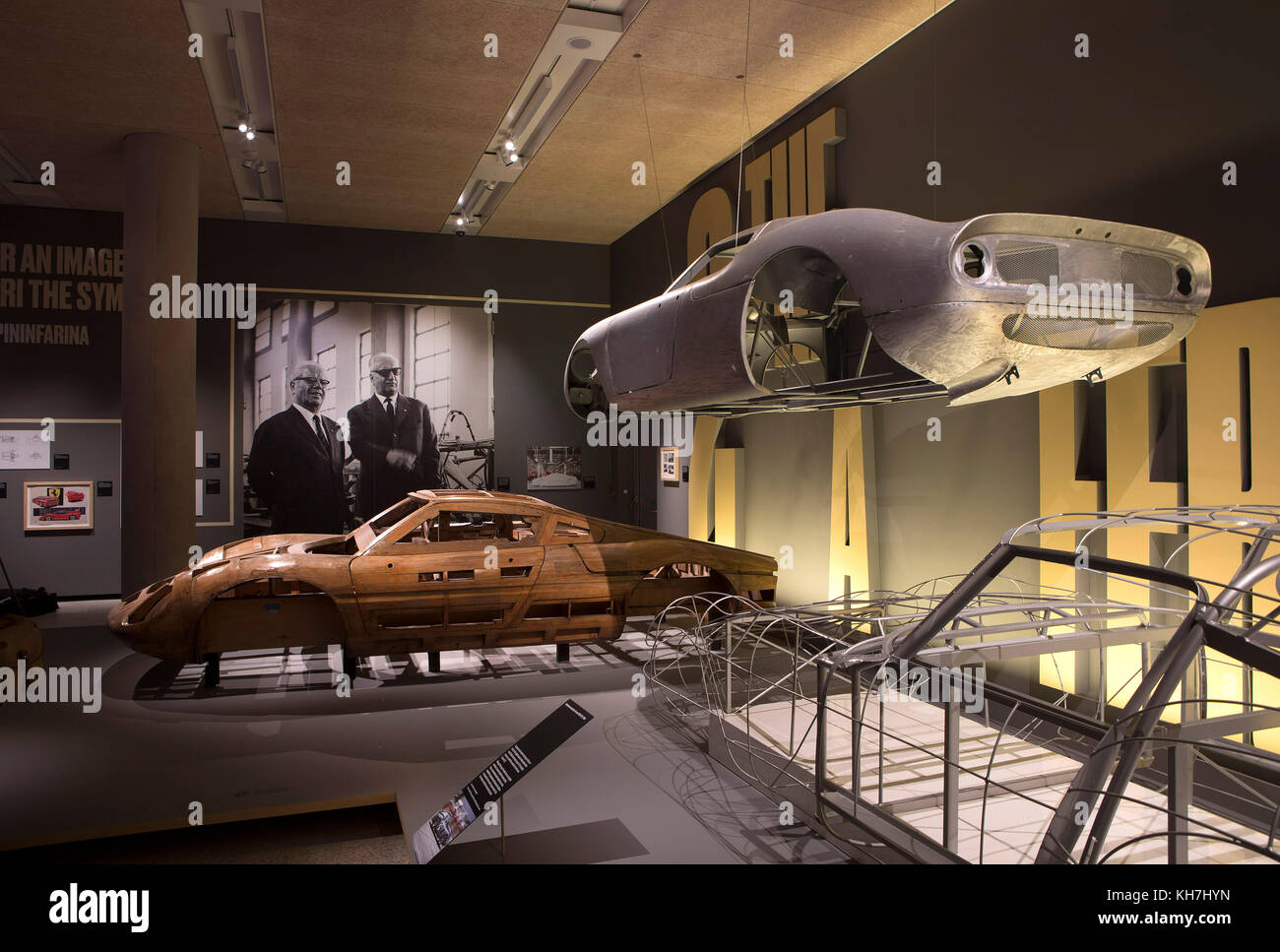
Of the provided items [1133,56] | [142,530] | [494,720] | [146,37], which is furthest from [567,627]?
[146,37]

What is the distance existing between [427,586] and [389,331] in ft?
20.5

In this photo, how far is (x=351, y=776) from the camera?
411 centimetres

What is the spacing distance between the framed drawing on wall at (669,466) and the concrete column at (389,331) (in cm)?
373

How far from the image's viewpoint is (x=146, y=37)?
6191mm

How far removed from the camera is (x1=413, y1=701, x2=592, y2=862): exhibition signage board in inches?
110

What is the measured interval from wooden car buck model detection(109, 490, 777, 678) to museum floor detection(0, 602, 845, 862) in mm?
413

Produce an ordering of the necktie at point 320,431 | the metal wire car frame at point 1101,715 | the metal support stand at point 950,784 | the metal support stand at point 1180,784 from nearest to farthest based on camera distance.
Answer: the metal wire car frame at point 1101,715 → the metal support stand at point 1180,784 → the metal support stand at point 950,784 → the necktie at point 320,431

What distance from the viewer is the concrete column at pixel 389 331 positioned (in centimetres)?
1088
